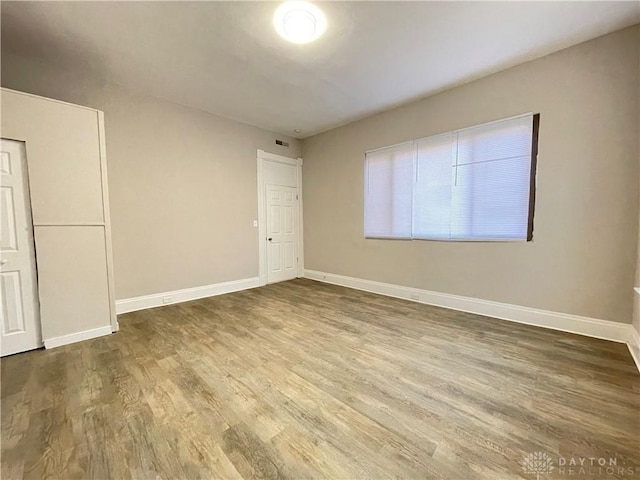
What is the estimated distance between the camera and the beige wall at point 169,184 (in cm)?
330

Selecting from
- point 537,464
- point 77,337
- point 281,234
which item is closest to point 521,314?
point 537,464

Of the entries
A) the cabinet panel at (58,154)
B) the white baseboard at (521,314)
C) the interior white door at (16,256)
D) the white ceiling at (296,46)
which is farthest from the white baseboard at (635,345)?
the interior white door at (16,256)

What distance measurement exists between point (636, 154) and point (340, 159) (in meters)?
3.70

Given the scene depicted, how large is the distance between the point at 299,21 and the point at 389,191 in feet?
8.91

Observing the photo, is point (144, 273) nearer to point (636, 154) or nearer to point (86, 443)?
point (86, 443)

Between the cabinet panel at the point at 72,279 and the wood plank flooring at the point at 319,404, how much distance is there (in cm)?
26

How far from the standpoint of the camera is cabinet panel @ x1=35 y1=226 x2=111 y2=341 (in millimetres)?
2516

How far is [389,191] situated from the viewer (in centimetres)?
433

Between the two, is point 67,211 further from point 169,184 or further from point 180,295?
point 180,295

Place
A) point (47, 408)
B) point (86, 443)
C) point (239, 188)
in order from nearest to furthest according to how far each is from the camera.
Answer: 1. point (86, 443)
2. point (47, 408)
3. point (239, 188)

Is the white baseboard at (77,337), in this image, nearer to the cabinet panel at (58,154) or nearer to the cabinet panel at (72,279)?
the cabinet panel at (72,279)

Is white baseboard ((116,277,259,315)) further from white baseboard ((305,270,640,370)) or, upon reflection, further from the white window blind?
the white window blind

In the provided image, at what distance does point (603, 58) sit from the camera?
2520 mm

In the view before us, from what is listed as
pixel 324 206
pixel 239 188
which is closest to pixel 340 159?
pixel 324 206
